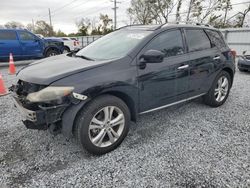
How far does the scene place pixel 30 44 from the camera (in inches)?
379

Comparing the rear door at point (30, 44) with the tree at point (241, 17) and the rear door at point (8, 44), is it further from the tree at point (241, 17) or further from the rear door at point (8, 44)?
the tree at point (241, 17)

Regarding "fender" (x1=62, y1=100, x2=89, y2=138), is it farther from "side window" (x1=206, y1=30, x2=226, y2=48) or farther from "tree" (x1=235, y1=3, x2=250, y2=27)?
"tree" (x1=235, y1=3, x2=250, y2=27)

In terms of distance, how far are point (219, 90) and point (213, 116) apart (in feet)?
2.27

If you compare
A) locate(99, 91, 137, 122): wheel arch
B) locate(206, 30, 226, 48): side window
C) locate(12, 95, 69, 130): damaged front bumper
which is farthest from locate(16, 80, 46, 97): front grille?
locate(206, 30, 226, 48): side window

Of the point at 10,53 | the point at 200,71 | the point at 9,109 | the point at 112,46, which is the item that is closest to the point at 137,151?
the point at 112,46

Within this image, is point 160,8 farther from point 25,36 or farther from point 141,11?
point 25,36

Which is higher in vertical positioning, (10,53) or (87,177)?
(10,53)

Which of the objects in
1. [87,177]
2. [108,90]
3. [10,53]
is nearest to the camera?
[87,177]

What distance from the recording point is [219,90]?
405 cm

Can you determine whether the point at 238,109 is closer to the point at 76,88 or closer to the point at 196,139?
the point at 196,139

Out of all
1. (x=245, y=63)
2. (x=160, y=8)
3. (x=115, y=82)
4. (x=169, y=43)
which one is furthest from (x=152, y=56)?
(x=160, y=8)

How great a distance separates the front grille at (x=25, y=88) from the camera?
7.33 feet

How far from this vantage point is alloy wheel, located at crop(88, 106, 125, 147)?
244 centimetres

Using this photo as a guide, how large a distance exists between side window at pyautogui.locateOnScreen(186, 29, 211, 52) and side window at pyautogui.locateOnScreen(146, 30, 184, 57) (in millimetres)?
227
